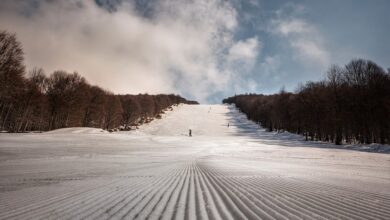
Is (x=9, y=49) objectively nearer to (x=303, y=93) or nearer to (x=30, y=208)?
(x=30, y=208)

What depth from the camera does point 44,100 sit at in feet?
159

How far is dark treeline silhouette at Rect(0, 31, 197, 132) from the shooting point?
1262 inches

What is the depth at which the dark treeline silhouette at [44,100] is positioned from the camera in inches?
1262

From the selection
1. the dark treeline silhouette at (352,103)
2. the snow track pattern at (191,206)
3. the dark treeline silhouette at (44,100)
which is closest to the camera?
the snow track pattern at (191,206)

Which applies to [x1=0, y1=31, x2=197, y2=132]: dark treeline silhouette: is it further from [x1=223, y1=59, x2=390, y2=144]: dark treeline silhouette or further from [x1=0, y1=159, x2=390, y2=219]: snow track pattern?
[x1=223, y1=59, x2=390, y2=144]: dark treeline silhouette

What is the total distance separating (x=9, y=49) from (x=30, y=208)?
35.7 meters

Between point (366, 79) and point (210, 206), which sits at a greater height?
point (366, 79)

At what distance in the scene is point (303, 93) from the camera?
171 ft

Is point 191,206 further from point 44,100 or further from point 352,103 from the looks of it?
point 44,100

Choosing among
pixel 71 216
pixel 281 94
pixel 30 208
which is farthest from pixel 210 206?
pixel 281 94

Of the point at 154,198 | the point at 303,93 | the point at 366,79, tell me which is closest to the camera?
the point at 154,198

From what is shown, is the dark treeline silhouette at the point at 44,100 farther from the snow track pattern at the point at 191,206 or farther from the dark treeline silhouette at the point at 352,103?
the dark treeline silhouette at the point at 352,103

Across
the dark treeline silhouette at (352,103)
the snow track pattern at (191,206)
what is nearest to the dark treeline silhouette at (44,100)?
the snow track pattern at (191,206)

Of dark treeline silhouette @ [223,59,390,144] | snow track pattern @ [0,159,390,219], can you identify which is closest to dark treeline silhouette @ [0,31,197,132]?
snow track pattern @ [0,159,390,219]
